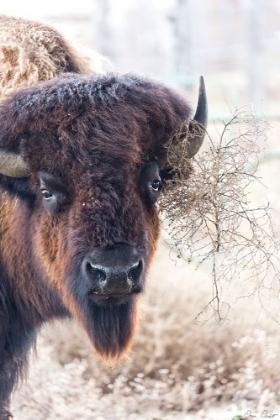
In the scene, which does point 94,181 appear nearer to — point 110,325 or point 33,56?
point 110,325

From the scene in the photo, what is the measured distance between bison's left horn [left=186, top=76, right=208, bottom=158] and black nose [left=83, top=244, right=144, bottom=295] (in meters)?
0.84

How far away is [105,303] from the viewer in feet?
12.5

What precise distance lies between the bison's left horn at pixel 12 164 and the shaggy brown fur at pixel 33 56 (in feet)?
2.17

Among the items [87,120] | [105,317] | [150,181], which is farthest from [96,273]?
[87,120]

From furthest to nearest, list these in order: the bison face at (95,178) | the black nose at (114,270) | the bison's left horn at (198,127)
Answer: the bison's left horn at (198,127) → the bison face at (95,178) → the black nose at (114,270)

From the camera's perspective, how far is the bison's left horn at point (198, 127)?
4109 millimetres

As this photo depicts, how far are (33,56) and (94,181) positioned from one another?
149 centimetres

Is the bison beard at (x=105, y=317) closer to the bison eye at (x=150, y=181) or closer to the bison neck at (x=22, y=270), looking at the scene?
the bison neck at (x=22, y=270)

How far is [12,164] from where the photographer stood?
399cm

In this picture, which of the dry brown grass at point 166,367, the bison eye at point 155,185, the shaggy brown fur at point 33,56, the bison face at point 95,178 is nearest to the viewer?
the bison face at point 95,178

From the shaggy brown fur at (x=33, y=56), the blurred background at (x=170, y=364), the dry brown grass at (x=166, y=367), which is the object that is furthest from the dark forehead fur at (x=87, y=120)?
the dry brown grass at (x=166, y=367)

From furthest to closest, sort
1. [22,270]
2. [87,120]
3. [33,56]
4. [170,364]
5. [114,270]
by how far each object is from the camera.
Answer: [170,364] < [33,56] < [22,270] < [87,120] < [114,270]

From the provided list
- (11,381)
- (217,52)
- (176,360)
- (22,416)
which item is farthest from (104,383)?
(217,52)

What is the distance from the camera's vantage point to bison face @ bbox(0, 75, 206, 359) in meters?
3.65
